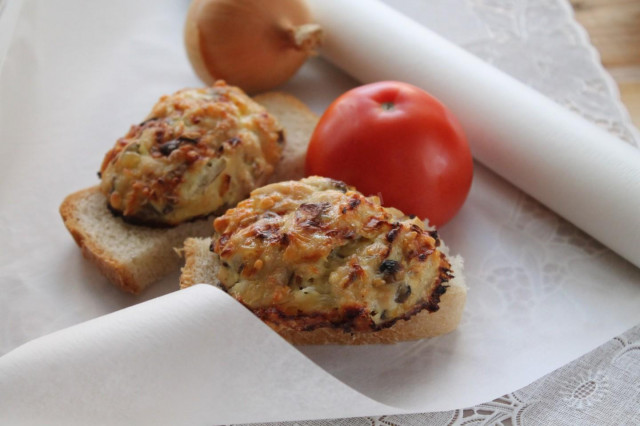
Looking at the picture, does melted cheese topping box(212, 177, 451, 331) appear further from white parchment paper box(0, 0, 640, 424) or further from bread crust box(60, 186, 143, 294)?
bread crust box(60, 186, 143, 294)

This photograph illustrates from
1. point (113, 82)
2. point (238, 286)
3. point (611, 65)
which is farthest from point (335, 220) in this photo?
point (611, 65)

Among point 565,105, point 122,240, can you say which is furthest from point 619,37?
point 122,240

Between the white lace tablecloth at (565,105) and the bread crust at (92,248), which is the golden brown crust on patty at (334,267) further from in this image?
the bread crust at (92,248)

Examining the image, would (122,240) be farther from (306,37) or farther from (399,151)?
(306,37)

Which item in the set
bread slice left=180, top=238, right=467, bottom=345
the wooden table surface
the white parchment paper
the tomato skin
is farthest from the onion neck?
the wooden table surface

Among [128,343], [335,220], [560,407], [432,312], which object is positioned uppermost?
[335,220]

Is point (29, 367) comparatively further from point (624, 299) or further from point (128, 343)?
point (624, 299)
